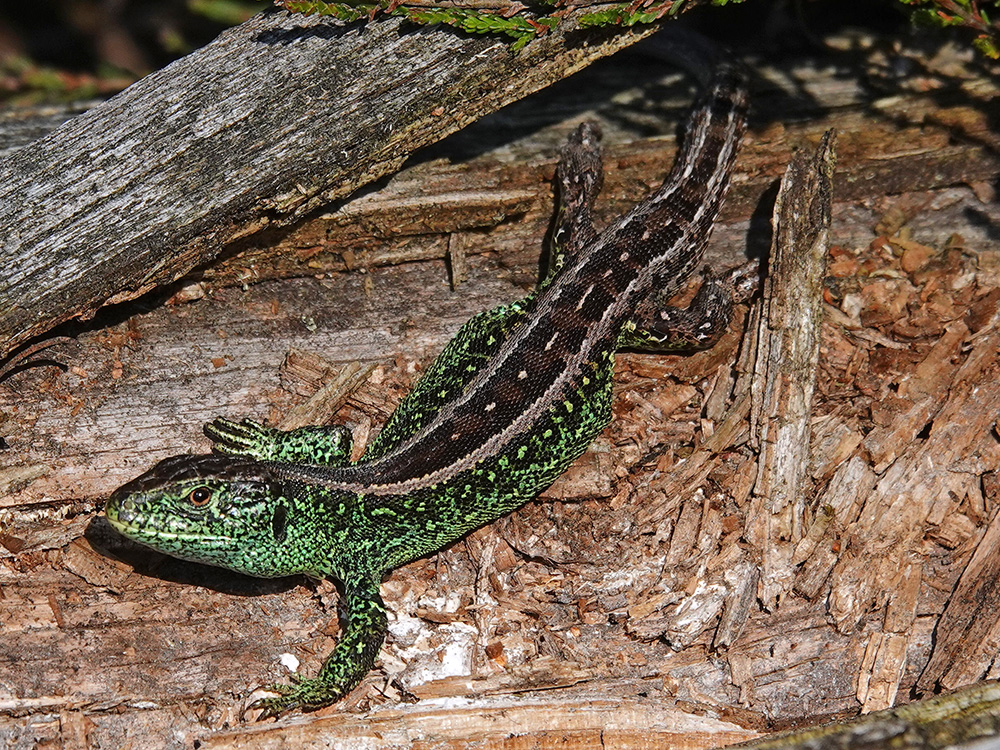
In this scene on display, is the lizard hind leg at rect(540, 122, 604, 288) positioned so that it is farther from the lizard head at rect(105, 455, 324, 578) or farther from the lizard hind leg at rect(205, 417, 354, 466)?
the lizard head at rect(105, 455, 324, 578)

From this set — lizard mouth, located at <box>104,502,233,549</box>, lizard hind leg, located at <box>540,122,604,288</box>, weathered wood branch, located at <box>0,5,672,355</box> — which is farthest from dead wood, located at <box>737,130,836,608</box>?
lizard mouth, located at <box>104,502,233,549</box>

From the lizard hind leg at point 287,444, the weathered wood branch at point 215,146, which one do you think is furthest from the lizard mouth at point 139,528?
the weathered wood branch at point 215,146

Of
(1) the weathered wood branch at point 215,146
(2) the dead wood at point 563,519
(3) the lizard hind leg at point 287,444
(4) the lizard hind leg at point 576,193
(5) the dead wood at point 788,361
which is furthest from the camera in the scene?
(4) the lizard hind leg at point 576,193

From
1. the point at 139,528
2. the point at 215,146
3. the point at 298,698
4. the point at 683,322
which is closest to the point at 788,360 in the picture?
the point at 683,322

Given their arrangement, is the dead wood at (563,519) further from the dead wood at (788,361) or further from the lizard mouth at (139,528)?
the lizard mouth at (139,528)

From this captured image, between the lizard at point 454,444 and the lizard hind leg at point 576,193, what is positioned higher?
the lizard hind leg at point 576,193

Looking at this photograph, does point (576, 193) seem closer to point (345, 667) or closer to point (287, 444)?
point (287, 444)

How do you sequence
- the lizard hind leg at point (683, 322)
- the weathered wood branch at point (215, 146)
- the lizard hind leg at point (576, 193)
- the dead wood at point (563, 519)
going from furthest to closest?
1. the lizard hind leg at point (576, 193)
2. the lizard hind leg at point (683, 322)
3. the weathered wood branch at point (215, 146)
4. the dead wood at point (563, 519)

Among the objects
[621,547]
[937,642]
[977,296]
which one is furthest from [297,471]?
[977,296]
